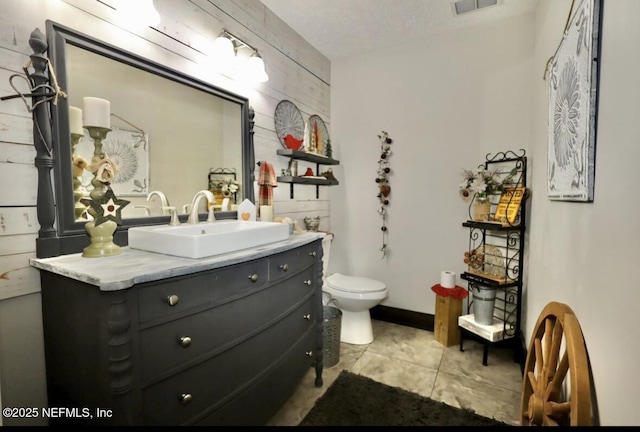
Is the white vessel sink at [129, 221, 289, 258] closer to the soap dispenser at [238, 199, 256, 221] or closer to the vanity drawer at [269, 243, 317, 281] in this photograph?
the vanity drawer at [269, 243, 317, 281]

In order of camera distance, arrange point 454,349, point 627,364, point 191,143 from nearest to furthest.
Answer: point 627,364, point 191,143, point 454,349

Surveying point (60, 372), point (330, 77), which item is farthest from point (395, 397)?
point (330, 77)

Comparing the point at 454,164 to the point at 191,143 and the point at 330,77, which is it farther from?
the point at 191,143

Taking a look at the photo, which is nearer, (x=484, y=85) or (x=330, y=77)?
(x=484, y=85)

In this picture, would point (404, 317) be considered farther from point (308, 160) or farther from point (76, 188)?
point (76, 188)

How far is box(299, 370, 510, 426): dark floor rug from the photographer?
155 centimetres

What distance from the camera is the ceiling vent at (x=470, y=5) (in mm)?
2096

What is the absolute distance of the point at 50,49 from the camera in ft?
3.65

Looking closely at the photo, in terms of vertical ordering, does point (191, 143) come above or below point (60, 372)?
above

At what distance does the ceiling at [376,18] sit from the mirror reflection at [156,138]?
3.03 feet

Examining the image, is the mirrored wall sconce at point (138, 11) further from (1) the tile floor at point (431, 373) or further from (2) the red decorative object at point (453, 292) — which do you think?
(2) the red decorative object at point (453, 292)

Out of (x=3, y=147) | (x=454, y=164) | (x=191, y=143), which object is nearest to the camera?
(x=3, y=147)

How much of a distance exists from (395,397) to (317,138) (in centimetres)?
203

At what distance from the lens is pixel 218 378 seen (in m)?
1.15
